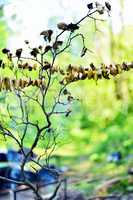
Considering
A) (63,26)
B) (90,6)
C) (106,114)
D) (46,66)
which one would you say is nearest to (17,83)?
(46,66)

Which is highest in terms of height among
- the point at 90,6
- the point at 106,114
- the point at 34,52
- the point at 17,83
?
the point at 90,6

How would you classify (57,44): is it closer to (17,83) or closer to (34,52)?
(34,52)

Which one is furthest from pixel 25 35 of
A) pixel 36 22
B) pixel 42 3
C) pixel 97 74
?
pixel 97 74

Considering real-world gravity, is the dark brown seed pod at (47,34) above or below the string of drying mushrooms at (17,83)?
above

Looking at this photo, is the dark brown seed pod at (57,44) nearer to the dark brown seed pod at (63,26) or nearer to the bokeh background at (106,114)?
the dark brown seed pod at (63,26)

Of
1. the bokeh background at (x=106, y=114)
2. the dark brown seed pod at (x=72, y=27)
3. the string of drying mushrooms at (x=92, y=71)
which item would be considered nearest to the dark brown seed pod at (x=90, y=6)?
the dark brown seed pod at (x=72, y=27)

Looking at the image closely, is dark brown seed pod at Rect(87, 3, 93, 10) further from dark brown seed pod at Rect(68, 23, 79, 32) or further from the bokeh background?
the bokeh background

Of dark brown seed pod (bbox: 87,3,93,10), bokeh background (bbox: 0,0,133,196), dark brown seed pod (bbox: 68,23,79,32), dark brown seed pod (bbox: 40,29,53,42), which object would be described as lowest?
bokeh background (bbox: 0,0,133,196)

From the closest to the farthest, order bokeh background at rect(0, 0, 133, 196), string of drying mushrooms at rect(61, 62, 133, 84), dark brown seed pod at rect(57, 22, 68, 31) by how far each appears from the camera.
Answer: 1. dark brown seed pod at rect(57, 22, 68, 31)
2. string of drying mushrooms at rect(61, 62, 133, 84)
3. bokeh background at rect(0, 0, 133, 196)

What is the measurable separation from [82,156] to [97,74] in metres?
5.20

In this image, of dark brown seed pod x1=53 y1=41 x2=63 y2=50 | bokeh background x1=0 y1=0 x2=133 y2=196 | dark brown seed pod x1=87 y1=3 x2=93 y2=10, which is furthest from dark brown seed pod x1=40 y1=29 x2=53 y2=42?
bokeh background x1=0 y1=0 x2=133 y2=196

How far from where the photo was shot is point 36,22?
8.52ft

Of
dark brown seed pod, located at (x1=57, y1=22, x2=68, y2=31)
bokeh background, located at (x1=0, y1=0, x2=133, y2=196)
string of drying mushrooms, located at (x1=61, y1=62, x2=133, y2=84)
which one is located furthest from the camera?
bokeh background, located at (x1=0, y1=0, x2=133, y2=196)

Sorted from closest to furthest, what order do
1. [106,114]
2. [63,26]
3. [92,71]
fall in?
[63,26] → [92,71] → [106,114]
